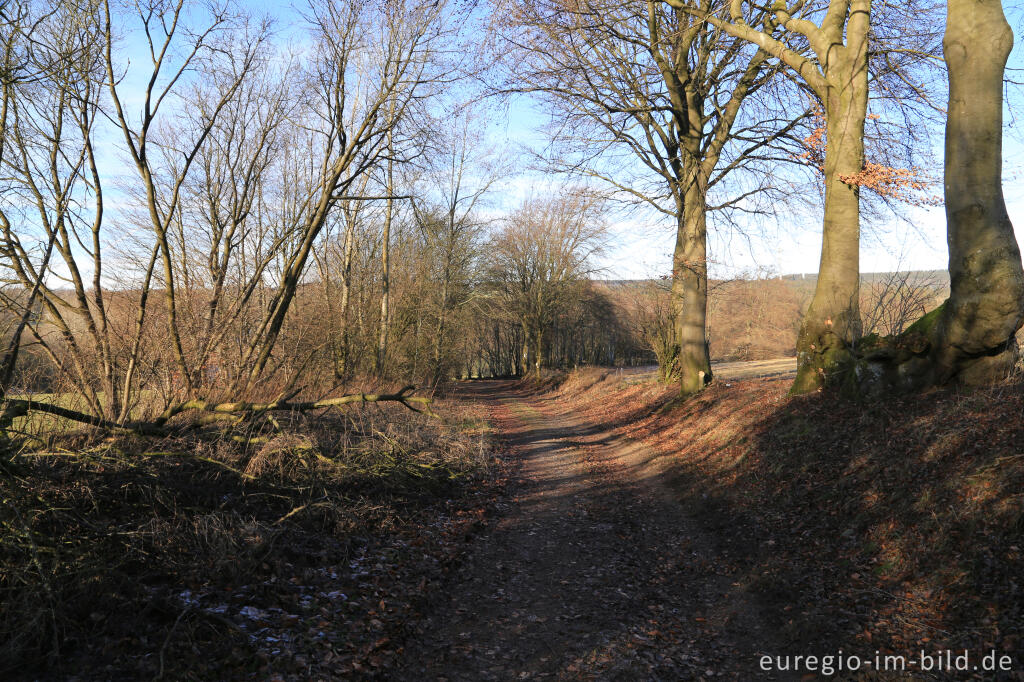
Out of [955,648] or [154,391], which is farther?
[154,391]

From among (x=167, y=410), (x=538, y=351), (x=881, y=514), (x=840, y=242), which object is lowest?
(x=881, y=514)

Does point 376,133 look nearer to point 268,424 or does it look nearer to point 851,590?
point 268,424

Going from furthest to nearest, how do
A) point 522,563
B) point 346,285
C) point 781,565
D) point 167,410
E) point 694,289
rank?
point 346,285 → point 694,289 → point 167,410 → point 522,563 → point 781,565

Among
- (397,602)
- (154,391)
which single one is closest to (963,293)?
(397,602)

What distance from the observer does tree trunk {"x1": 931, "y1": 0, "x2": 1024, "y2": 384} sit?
696 centimetres

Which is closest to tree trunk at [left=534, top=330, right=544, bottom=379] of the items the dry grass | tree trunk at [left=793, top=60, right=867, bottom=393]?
tree trunk at [left=793, top=60, right=867, bottom=393]

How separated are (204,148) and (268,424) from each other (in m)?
13.2

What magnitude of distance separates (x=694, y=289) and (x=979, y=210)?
8.60 m

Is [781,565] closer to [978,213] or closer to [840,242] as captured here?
[978,213]

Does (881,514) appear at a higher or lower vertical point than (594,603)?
higher

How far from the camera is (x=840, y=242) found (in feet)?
32.0

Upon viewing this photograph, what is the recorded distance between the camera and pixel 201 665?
362cm

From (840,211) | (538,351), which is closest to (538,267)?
(538,351)

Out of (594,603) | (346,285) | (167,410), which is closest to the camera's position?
(594,603)
